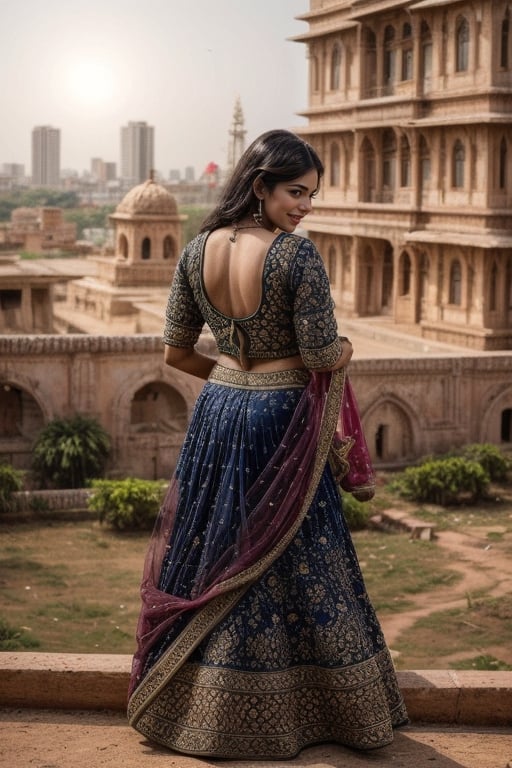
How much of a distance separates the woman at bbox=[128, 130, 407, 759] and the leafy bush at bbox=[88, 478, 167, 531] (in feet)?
38.1

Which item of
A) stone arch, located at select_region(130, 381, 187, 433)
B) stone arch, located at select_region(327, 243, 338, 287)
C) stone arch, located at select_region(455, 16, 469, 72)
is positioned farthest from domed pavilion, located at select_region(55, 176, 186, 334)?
stone arch, located at select_region(130, 381, 187, 433)

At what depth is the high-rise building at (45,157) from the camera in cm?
13775

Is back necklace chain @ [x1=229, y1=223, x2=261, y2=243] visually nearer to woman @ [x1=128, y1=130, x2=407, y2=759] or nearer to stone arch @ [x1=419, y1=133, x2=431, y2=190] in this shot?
woman @ [x1=128, y1=130, x2=407, y2=759]

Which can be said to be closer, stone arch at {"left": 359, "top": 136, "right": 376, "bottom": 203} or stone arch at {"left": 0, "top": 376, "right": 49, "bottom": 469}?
stone arch at {"left": 0, "top": 376, "right": 49, "bottom": 469}

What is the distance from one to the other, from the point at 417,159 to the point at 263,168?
23357 millimetres

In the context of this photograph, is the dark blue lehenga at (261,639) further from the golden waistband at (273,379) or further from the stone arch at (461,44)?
the stone arch at (461,44)

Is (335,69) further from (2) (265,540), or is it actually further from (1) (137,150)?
(1) (137,150)

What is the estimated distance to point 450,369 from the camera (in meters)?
20.8

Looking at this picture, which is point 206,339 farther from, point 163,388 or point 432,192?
point 432,192

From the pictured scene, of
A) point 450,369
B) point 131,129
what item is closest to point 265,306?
point 450,369

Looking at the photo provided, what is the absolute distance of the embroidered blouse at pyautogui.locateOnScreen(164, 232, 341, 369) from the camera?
197 inches

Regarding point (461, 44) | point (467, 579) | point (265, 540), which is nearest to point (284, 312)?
point (265, 540)

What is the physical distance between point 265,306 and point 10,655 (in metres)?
1.87

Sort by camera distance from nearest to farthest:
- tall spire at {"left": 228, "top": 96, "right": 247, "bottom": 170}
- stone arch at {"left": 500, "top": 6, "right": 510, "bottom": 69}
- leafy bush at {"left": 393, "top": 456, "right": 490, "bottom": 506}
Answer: leafy bush at {"left": 393, "top": 456, "right": 490, "bottom": 506}, stone arch at {"left": 500, "top": 6, "right": 510, "bottom": 69}, tall spire at {"left": 228, "top": 96, "right": 247, "bottom": 170}
